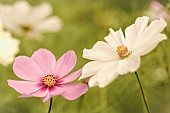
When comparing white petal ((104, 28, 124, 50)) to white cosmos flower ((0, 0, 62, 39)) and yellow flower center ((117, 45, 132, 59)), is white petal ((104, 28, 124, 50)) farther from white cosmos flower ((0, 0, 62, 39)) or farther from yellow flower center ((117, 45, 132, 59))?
white cosmos flower ((0, 0, 62, 39))

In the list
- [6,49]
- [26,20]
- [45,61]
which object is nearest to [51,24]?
[26,20]

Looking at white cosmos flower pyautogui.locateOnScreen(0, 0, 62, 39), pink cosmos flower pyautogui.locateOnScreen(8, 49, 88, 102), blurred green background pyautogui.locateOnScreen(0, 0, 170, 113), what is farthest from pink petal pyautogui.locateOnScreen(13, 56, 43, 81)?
white cosmos flower pyautogui.locateOnScreen(0, 0, 62, 39)

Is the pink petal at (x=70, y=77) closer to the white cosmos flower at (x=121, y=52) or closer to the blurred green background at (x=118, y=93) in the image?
the white cosmos flower at (x=121, y=52)

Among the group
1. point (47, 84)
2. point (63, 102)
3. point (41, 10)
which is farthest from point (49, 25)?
point (47, 84)

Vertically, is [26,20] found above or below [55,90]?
above

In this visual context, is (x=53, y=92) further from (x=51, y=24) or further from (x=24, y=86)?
(x=51, y=24)

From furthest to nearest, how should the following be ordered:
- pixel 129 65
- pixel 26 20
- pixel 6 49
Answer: pixel 26 20, pixel 6 49, pixel 129 65
